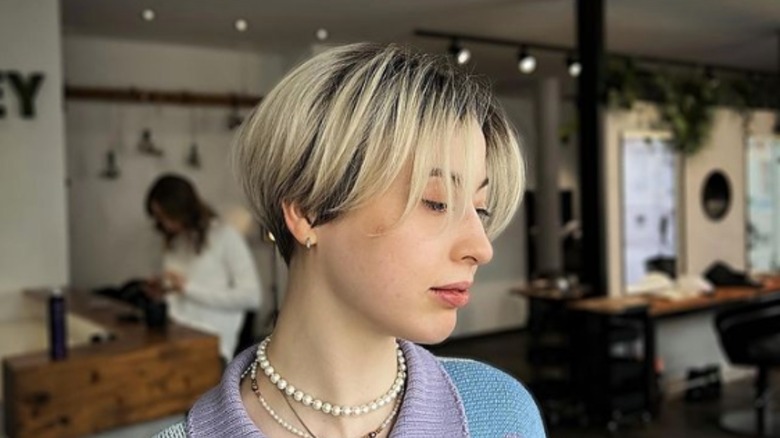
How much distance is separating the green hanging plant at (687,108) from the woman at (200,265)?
312 cm

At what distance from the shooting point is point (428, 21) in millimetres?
5082

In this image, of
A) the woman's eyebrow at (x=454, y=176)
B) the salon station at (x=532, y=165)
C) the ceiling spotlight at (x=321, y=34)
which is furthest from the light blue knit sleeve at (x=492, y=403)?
the ceiling spotlight at (x=321, y=34)

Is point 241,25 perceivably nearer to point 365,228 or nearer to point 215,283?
point 215,283

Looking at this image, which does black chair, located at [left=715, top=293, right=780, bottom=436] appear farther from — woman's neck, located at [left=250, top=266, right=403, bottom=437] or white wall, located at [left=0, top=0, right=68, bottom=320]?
woman's neck, located at [left=250, top=266, right=403, bottom=437]

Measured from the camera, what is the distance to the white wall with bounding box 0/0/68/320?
12.5 feet

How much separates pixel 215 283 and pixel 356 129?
2.36 meters

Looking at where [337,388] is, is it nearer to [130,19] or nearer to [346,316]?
[346,316]

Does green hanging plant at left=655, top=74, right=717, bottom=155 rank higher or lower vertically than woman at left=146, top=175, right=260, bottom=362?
higher

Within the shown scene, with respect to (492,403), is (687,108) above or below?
above

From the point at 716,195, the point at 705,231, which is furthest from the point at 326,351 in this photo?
the point at 716,195

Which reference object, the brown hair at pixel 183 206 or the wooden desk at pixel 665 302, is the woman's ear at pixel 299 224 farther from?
the wooden desk at pixel 665 302

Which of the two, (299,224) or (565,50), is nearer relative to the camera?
(299,224)

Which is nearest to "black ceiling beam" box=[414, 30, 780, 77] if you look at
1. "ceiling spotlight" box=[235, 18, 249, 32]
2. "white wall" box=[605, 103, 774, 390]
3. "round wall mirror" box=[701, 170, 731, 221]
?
"white wall" box=[605, 103, 774, 390]

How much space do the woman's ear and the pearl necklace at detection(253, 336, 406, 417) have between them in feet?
0.47
